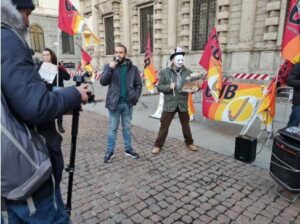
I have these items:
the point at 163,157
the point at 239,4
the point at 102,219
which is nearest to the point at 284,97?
the point at 239,4

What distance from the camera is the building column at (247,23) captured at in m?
10.6

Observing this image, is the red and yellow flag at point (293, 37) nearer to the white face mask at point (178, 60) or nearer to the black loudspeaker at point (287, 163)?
the black loudspeaker at point (287, 163)

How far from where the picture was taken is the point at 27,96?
1.27 m

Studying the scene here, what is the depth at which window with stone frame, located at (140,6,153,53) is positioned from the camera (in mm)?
16266

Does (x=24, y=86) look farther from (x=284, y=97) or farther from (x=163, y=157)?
(x=284, y=97)

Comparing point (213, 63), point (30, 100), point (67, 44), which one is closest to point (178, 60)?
point (213, 63)

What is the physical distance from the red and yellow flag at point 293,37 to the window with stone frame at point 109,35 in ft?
56.2

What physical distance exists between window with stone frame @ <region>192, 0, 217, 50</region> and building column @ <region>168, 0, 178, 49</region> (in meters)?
1.14

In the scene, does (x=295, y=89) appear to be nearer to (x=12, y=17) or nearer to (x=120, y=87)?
(x=120, y=87)

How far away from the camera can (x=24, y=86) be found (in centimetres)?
126

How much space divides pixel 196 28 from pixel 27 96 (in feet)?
44.2

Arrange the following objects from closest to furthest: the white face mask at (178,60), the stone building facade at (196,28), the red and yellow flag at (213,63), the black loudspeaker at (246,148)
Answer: the black loudspeaker at (246,148)
the white face mask at (178,60)
the red and yellow flag at (213,63)
the stone building facade at (196,28)

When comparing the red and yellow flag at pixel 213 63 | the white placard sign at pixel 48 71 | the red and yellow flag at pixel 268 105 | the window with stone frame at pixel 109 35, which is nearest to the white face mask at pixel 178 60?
the red and yellow flag at pixel 213 63

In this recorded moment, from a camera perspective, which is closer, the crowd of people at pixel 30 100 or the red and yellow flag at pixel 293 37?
the crowd of people at pixel 30 100
